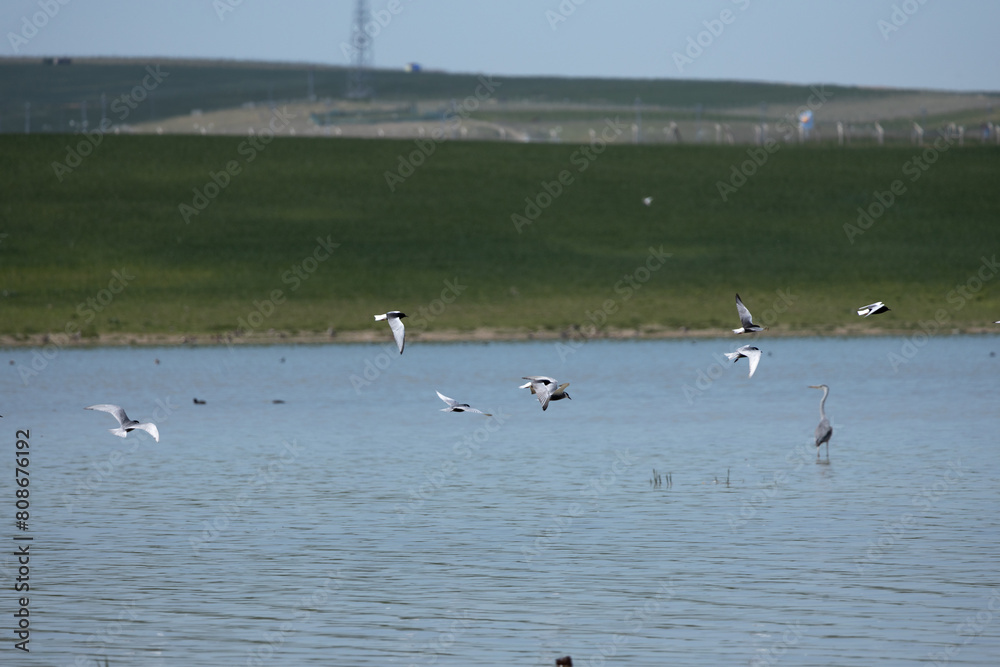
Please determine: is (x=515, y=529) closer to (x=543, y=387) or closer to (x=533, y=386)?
(x=533, y=386)

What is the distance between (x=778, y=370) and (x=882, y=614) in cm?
2983

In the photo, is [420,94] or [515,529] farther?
[420,94]

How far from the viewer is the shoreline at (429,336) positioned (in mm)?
52312

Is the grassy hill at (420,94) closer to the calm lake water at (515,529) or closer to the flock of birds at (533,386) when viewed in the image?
the calm lake water at (515,529)

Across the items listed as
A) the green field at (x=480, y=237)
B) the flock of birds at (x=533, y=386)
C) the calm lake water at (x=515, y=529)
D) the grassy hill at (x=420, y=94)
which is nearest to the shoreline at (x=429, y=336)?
the green field at (x=480, y=237)

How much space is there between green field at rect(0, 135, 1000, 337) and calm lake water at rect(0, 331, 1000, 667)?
18.4 meters

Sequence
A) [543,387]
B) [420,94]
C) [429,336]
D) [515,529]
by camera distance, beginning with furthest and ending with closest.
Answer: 1. [420,94]
2. [429,336]
3. [515,529]
4. [543,387]

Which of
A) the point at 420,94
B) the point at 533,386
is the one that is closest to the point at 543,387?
the point at 533,386

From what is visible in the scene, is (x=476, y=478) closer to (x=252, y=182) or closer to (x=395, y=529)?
(x=395, y=529)

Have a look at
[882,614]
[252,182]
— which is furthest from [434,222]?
[882,614]

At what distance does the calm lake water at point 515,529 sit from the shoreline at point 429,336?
45.0 feet

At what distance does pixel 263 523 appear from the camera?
2050cm

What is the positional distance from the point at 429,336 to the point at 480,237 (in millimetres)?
16618

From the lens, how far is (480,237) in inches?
2724
